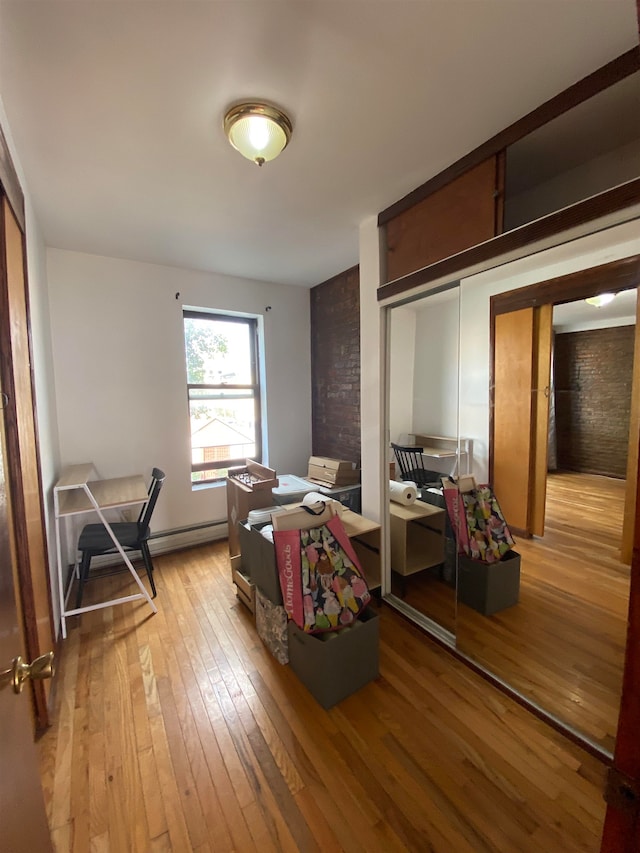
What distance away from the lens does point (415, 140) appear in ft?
5.49

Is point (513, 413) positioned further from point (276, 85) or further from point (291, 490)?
point (276, 85)

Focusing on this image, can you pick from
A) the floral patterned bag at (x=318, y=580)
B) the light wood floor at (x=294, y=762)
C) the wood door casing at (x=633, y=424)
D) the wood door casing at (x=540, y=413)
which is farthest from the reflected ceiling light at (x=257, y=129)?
the light wood floor at (x=294, y=762)

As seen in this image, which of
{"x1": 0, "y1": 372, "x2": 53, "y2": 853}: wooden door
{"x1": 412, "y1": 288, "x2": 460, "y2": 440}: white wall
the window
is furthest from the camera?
the window

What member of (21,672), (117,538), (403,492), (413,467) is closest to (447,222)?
(413,467)

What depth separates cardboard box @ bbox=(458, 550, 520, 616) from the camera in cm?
219

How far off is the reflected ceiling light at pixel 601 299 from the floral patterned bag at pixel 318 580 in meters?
1.69

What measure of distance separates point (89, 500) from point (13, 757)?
6.43ft

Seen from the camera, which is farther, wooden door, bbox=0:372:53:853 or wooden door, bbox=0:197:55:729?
wooden door, bbox=0:197:55:729

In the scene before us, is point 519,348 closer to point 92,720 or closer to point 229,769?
point 229,769

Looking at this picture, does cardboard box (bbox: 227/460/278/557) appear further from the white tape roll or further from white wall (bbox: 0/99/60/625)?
white wall (bbox: 0/99/60/625)

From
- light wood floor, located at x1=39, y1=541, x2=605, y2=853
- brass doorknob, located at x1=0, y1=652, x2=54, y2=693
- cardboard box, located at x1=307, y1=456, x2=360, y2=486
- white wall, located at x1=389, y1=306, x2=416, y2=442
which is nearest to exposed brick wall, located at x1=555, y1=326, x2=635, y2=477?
white wall, located at x1=389, y1=306, x2=416, y2=442

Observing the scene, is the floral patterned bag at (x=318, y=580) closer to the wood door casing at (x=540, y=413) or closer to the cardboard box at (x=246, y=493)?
the cardboard box at (x=246, y=493)

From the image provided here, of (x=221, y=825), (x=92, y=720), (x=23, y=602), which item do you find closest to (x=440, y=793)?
(x=221, y=825)

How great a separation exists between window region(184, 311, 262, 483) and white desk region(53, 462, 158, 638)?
794mm
